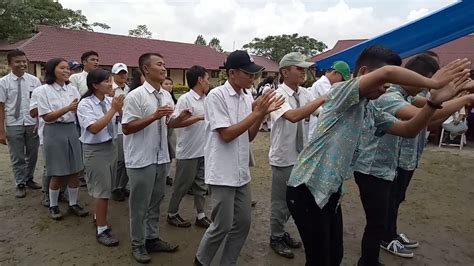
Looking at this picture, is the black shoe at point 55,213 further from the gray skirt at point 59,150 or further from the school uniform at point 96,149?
the school uniform at point 96,149

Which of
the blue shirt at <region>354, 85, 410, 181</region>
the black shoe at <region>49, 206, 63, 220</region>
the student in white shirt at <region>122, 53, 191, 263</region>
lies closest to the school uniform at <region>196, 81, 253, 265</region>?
the student in white shirt at <region>122, 53, 191, 263</region>

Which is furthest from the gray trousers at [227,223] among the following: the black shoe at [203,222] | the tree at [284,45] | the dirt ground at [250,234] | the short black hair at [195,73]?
the tree at [284,45]

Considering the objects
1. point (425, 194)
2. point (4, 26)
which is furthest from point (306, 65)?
point (4, 26)

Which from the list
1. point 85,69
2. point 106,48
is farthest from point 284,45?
point 85,69

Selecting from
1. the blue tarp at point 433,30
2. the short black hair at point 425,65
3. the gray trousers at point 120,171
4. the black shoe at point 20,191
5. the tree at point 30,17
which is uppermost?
the tree at point 30,17

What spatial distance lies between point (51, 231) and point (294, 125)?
308 cm

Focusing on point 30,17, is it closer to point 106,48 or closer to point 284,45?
point 106,48

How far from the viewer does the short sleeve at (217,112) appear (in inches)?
111

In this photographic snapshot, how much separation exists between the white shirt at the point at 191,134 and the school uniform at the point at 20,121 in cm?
262

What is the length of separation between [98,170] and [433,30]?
14.9ft

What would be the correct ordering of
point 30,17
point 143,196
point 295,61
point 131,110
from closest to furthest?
1. point 131,110
2. point 143,196
3. point 295,61
4. point 30,17

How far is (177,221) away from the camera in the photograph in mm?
4469

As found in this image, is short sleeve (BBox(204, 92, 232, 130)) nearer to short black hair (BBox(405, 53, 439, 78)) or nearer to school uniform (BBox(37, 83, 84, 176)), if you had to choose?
short black hair (BBox(405, 53, 439, 78))

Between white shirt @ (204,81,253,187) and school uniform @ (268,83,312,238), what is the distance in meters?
0.81
